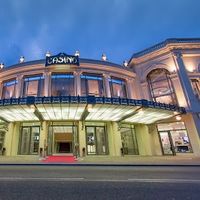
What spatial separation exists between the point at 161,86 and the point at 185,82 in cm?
344

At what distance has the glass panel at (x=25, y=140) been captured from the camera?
64.0ft

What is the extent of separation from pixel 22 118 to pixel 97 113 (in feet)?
31.3

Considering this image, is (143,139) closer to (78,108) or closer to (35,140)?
Answer: (78,108)

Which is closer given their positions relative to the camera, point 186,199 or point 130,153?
point 186,199

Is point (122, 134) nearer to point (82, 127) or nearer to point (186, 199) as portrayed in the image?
point (82, 127)

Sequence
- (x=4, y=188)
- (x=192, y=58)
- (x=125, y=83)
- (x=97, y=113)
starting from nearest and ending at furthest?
(x=4, y=188) → (x=97, y=113) → (x=192, y=58) → (x=125, y=83)

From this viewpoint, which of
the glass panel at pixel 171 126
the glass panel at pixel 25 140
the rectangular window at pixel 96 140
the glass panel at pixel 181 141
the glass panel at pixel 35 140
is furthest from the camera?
the glass panel at pixel 171 126

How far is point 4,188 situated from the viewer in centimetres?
408

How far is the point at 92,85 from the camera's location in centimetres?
2344

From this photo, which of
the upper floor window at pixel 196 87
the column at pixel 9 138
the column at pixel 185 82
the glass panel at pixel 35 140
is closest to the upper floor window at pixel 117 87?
the column at pixel 185 82

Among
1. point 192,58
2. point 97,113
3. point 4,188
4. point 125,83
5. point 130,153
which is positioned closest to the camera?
point 4,188

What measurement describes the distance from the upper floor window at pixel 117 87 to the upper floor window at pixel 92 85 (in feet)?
5.97

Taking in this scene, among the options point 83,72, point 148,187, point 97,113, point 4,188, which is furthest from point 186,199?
point 83,72

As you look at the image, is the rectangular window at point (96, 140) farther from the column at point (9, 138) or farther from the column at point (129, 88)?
the column at point (9, 138)
